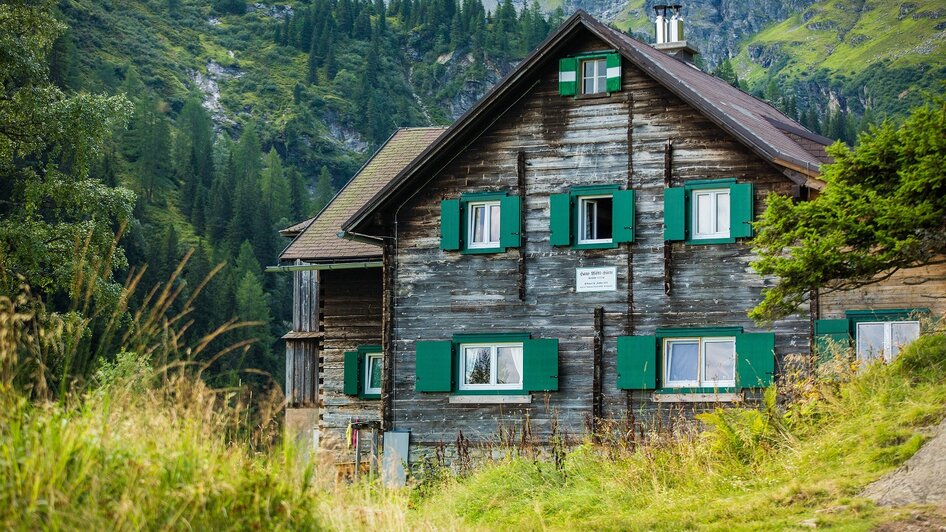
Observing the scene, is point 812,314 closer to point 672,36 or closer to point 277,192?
point 672,36

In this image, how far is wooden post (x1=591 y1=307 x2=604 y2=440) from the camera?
26.0 metres

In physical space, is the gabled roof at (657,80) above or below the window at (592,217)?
above

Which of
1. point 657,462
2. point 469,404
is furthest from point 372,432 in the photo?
point 657,462

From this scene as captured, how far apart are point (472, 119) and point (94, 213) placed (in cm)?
1172

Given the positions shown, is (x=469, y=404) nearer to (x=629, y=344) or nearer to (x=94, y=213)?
(x=629, y=344)

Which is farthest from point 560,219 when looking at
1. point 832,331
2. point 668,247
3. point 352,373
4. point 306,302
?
point 306,302

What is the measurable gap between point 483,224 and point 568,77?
3296mm

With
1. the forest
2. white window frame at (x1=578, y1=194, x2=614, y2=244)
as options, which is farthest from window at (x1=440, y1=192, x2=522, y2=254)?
the forest

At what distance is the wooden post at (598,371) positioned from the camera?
26.0 m

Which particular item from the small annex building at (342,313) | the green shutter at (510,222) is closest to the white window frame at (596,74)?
the green shutter at (510,222)

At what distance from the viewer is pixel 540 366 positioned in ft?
86.8

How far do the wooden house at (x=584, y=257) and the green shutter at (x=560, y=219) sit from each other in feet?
0.10

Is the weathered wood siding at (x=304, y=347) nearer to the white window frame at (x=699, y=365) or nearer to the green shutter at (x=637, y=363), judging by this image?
the green shutter at (x=637, y=363)

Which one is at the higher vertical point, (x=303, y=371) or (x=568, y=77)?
(x=568, y=77)
